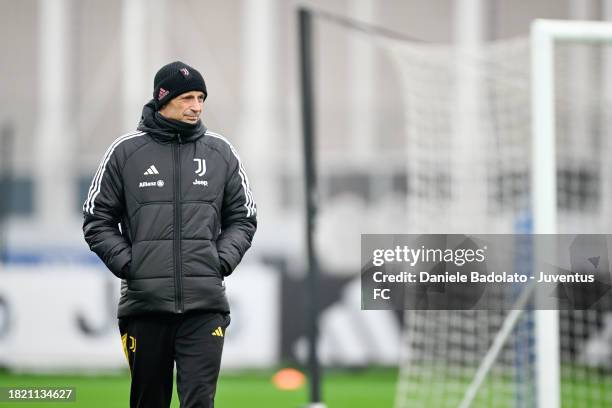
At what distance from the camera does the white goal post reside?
16.7 feet

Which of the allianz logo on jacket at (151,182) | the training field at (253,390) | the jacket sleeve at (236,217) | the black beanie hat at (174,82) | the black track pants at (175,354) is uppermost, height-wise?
the black beanie hat at (174,82)

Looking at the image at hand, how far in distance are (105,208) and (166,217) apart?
222mm

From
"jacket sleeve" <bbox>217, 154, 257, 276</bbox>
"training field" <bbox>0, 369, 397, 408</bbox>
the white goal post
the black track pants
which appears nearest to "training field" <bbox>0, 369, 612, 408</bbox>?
"training field" <bbox>0, 369, 397, 408</bbox>

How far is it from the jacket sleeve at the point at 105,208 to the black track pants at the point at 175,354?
207 millimetres

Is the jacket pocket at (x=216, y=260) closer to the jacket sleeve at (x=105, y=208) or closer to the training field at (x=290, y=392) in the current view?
the jacket sleeve at (x=105, y=208)

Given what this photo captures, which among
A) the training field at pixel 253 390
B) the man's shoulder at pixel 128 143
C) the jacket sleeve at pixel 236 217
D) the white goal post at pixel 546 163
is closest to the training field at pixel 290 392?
the training field at pixel 253 390

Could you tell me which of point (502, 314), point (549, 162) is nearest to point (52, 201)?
point (502, 314)

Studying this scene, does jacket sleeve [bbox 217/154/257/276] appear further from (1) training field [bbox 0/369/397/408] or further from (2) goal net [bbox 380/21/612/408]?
(1) training field [bbox 0/369/397/408]

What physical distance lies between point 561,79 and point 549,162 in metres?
3.03

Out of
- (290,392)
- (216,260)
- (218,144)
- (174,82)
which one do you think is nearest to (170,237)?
(216,260)

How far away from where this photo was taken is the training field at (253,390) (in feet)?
26.7

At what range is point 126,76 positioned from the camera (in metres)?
15.7

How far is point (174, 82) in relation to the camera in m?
3.64

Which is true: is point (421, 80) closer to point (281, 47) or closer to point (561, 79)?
point (561, 79)
